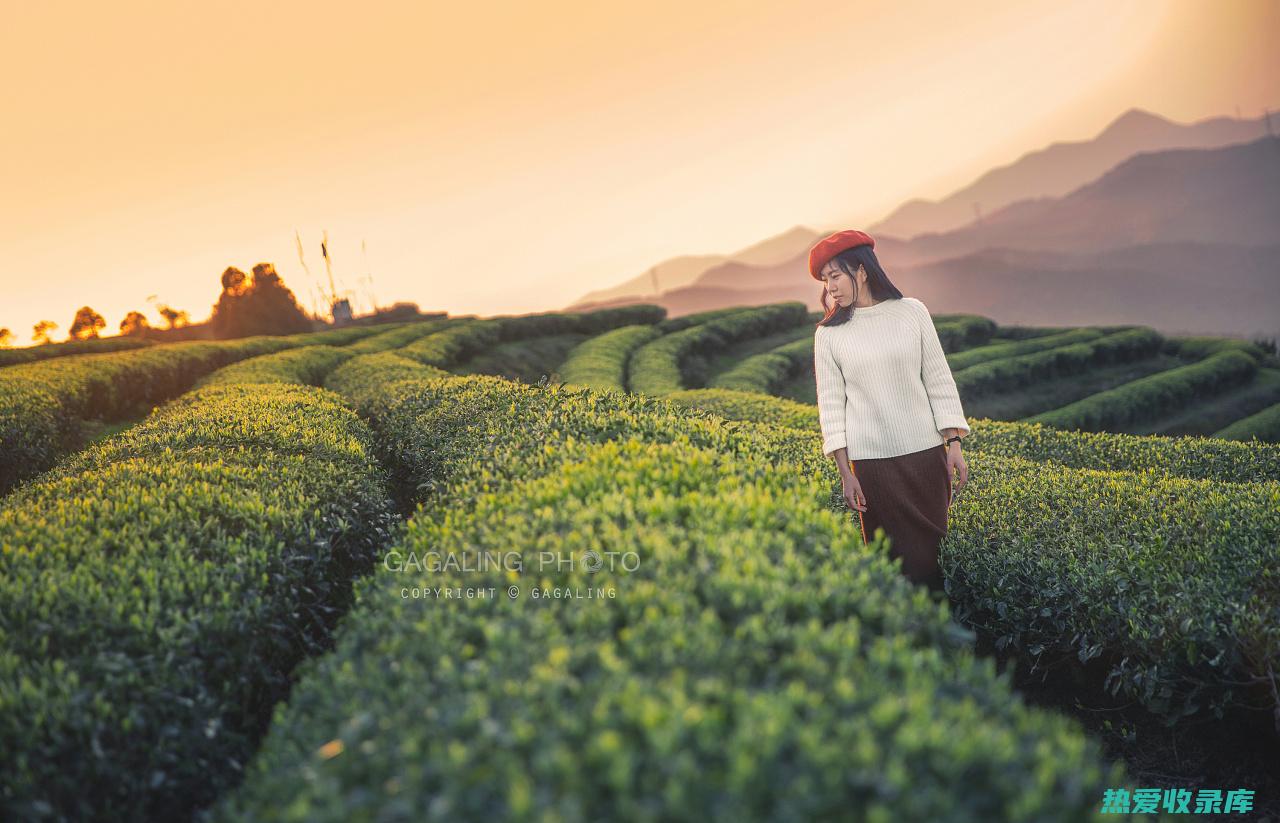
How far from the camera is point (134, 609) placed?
4.04 m

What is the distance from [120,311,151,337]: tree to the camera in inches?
1963

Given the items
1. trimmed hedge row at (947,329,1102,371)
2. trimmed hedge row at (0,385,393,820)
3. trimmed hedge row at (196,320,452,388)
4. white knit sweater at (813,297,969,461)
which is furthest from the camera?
trimmed hedge row at (947,329,1102,371)

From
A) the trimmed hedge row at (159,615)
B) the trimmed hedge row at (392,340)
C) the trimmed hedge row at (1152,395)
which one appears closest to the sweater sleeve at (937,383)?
the trimmed hedge row at (159,615)

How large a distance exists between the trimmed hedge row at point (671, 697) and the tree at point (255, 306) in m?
45.8

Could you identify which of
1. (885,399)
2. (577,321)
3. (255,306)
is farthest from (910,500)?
(255,306)

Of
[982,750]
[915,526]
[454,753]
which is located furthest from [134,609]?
[915,526]

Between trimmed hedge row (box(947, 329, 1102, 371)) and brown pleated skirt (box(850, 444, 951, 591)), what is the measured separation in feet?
79.1

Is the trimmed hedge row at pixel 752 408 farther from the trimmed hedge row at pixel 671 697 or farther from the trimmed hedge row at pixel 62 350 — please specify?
the trimmed hedge row at pixel 62 350

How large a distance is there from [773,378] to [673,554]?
2366cm

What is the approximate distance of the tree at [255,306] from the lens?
144 ft

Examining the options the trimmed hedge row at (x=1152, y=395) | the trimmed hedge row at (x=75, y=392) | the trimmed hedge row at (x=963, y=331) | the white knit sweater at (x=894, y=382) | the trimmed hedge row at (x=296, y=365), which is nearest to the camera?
the white knit sweater at (x=894, y=382)

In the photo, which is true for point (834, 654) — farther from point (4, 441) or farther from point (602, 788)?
point (4, 441)

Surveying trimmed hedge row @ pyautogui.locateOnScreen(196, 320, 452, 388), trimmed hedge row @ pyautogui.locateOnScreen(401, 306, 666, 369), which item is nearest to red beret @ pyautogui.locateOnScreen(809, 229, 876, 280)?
trimmed hedge row @ pyautogui.locateOnScreen(196, 320, 452, 388)

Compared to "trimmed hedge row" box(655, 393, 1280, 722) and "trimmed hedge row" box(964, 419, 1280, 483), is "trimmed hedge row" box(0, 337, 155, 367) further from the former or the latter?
"trimmed hedge row" box(964, 419, 1280, 483)
